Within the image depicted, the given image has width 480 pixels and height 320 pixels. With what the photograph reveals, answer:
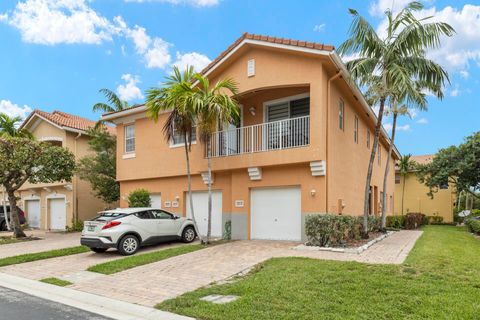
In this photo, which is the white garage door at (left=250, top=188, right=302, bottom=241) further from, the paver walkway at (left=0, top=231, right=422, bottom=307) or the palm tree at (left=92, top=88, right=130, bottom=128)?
the palm tree at (left=92, top=88, right=130, bottom=128)

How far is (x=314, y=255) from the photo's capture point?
10523mm

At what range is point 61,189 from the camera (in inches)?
950

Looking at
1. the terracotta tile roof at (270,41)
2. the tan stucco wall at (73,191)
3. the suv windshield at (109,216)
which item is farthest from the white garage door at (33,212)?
the terracotta tile roof at (270,41)

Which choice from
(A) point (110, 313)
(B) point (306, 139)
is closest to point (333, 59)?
(B) point (306, 139)

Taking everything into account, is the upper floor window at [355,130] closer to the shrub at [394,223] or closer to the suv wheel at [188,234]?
the shrub at [394,223]

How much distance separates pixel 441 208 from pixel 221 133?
26.3m

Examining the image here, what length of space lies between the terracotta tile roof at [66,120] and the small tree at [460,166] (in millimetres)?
22220

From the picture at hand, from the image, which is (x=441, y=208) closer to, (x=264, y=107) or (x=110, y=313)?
(x=264, y=107)

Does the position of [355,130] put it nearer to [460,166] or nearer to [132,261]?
[460,166]

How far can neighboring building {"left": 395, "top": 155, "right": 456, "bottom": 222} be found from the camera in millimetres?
32906

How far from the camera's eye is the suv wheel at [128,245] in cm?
1190

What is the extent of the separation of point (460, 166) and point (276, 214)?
47.9 ft

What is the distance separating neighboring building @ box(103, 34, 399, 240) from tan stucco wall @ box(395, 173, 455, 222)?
18.9 metres

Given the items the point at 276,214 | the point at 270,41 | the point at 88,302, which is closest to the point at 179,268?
the point at 88,302
